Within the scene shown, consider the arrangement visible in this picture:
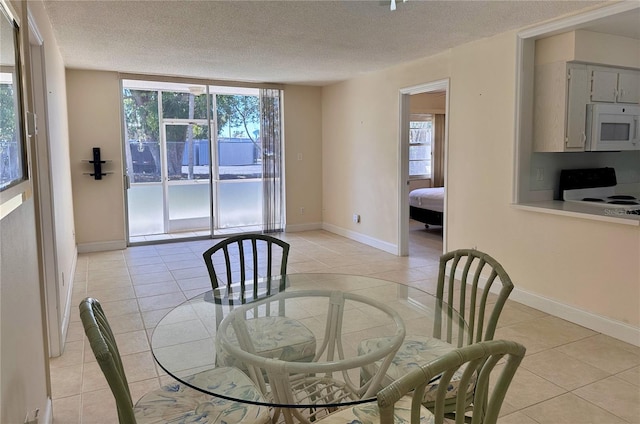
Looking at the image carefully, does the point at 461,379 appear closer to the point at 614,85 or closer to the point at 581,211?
the point at 581,211

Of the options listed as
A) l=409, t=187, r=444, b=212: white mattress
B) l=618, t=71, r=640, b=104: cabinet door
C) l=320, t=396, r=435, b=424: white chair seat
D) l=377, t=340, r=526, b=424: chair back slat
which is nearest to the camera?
l=377, t=340, r=526, b=424: chair back slat

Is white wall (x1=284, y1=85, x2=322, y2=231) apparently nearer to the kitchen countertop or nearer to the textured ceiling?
the textured ceiling

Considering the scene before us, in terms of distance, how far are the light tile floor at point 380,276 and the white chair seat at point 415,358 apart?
1.99 ft

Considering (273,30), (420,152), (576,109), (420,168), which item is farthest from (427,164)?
(273,30)

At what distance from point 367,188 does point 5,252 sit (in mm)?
5206

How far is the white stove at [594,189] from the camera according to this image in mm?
3934

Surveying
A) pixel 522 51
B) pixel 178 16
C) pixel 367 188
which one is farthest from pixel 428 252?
pixel 178 16

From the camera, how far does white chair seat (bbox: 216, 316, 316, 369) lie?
1.99 metres

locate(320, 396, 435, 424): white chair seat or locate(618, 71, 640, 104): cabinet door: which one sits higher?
locate(618, 71, 640, 104): cabinet door

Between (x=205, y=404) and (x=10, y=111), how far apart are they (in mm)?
1231

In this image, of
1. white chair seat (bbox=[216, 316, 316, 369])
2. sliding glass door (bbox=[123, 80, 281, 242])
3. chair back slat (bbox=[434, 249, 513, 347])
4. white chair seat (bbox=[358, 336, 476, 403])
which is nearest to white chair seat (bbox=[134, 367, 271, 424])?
white chair seat (bbox=[216, 316, 316, 369])

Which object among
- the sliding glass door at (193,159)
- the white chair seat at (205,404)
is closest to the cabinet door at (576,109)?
the white chair seat at (205,404)

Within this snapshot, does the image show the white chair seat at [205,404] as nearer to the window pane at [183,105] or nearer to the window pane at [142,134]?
the window pane at [142,134]

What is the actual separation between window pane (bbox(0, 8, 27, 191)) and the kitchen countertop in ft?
11.7
